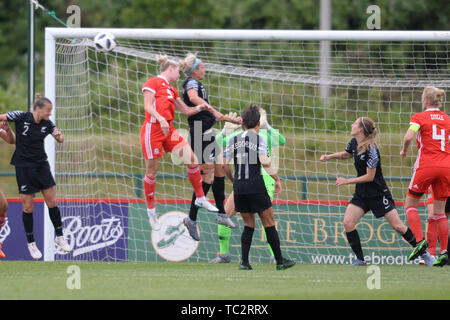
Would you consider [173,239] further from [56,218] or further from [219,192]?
[56,218]

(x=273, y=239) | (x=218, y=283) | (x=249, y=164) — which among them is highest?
(x=249, y=164)

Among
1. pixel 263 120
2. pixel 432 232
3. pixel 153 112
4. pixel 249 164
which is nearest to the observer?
pixel 249 164

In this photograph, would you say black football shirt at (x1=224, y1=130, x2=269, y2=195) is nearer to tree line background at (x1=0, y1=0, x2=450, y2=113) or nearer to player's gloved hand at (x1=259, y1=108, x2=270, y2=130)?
player's gloved hand at (x1=259, y1=108, x2=270, y2=130)

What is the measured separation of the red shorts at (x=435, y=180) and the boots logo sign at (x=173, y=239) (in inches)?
160

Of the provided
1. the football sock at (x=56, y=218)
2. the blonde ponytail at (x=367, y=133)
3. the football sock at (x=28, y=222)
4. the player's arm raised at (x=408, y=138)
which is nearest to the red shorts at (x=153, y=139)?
the football sock at (x=56, y=218)

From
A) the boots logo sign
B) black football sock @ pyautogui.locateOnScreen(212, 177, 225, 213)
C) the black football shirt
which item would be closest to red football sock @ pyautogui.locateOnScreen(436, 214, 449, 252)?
the black football shirt

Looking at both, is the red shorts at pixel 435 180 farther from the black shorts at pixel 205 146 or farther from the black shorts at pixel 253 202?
the black shorts at pixel 205 146

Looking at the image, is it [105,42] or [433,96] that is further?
[105,42]

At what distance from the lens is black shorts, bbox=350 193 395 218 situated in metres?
10.1

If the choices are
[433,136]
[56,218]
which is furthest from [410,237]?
[56,218]

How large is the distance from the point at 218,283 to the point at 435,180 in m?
3.67

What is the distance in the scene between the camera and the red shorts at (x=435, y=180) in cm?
991

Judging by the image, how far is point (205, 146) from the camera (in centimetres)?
1027

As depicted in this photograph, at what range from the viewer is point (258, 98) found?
593 inches
